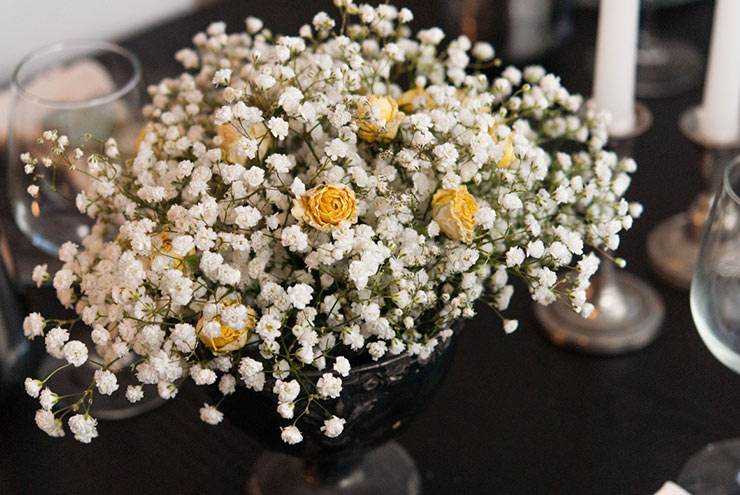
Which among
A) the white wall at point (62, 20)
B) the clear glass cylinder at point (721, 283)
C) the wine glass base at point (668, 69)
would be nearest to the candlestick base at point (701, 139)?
the clear glass cylinder at point (721, 283)

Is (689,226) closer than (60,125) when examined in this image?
No

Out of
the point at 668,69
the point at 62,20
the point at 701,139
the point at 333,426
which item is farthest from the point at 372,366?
the point at 62,20

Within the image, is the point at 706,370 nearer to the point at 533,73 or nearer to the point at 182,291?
the point at 533,73

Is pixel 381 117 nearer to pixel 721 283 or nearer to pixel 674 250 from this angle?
pixel 721 283

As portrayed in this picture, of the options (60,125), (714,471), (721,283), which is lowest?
(714,471)

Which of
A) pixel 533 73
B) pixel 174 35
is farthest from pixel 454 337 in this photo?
pixel 174 35

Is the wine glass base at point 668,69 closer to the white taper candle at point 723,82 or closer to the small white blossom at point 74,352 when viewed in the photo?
the white taper candle at point 723,82

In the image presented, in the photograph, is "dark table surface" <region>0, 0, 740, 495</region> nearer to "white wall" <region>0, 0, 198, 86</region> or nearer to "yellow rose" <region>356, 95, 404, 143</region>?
"yellow rose" <region>356, 95, 404, 143</region>
